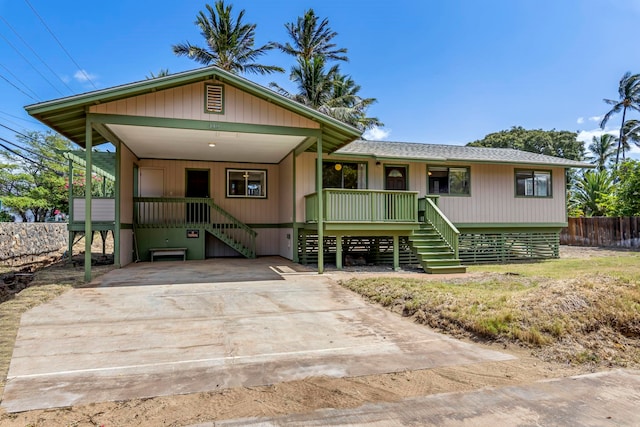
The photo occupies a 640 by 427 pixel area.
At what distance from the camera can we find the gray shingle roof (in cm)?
1253

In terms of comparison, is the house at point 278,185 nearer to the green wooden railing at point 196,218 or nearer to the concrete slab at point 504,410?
the green wooden railing at point 196,218

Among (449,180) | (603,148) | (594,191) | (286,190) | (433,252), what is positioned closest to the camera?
(433,252)

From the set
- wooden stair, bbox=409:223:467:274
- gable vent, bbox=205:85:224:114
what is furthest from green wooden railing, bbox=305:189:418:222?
gable vent, bbox=205:85:224:114

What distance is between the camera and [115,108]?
850 cm

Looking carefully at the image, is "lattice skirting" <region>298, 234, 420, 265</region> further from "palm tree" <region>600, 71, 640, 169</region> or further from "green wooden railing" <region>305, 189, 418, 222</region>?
"palm tree" <region>600, 71, 640, 169</region>

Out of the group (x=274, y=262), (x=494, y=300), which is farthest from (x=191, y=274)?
(x=494, y=300)

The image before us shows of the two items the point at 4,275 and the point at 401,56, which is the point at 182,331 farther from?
the point at 401,56

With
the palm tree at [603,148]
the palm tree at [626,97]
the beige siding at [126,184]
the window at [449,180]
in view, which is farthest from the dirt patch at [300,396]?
the palm tree at [603,148]

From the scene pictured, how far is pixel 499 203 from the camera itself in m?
13.9

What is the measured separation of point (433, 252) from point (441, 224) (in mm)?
1058

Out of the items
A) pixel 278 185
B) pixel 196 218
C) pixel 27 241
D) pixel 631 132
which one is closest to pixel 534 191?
pixel 278 185

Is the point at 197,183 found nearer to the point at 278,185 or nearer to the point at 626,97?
the point at 278,185

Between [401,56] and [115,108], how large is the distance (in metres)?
18.0

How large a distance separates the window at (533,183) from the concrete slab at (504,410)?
1191 centimetres
